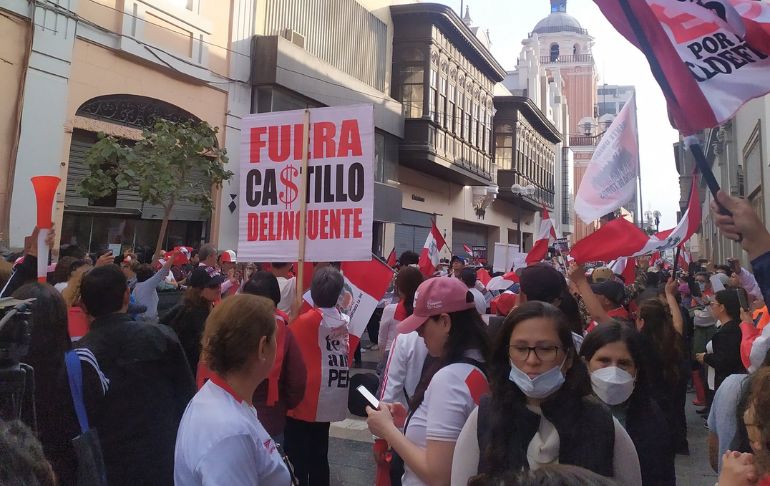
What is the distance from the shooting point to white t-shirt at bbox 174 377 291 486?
1.81 metres

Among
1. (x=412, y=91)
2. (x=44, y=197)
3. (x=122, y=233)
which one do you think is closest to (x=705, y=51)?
(x=44, y=197)

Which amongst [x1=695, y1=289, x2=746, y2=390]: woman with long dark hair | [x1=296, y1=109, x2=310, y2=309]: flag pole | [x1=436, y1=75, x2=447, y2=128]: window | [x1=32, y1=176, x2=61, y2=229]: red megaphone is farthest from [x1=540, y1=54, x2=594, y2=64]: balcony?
[x1=32, y1=176, x2=61, y2=229]: red megaphone

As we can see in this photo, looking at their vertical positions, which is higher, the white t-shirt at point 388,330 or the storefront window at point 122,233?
the storefront window at point 122,233

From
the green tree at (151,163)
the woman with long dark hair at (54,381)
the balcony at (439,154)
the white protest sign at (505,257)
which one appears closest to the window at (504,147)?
the balcony at (439,154)

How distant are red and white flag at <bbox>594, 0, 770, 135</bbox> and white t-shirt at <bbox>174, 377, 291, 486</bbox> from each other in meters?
2.20

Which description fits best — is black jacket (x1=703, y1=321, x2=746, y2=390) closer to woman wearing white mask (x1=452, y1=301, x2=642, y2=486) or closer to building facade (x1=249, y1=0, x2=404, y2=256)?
woman wearing white mask (x1=452, y1=301, x2=642, y2=486)

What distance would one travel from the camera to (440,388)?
2.23m

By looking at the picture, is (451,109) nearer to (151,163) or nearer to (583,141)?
(151,163)

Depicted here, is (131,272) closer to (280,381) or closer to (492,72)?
(280,381)

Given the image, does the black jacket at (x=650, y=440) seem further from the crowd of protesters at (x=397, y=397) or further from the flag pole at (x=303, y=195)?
the flag pole at (x=303, y=195)

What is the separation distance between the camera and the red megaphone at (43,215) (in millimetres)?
3830

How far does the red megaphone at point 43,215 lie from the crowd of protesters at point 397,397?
186 millimetres

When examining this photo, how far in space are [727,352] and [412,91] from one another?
712 inches

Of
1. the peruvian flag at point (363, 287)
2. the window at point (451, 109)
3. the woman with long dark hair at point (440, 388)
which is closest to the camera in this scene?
the woman with long dark hair at point (440, 388)
